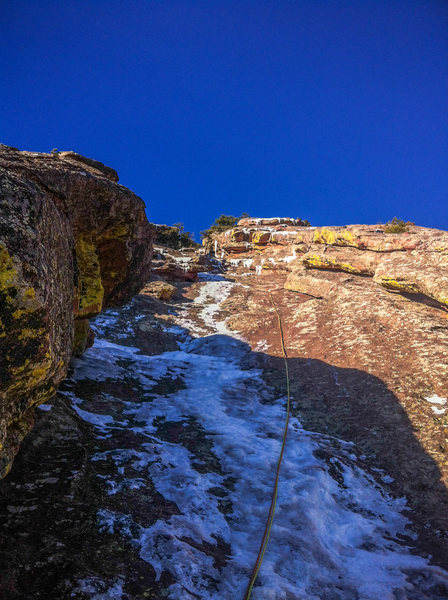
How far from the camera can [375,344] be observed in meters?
14.1

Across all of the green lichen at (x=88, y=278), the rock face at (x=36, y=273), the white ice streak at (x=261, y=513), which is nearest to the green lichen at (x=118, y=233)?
the green lichen at (x=88, y=278)

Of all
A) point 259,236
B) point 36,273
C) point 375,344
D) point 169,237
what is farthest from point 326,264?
point 169,237

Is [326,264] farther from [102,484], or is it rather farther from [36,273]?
[36,273]

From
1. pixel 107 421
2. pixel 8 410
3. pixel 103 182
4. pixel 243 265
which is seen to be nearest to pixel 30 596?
pixel 8 410

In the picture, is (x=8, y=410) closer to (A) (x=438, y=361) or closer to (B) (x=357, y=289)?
A: (A) (x=438, y=361)

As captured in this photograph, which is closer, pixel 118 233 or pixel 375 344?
pixel 118 233

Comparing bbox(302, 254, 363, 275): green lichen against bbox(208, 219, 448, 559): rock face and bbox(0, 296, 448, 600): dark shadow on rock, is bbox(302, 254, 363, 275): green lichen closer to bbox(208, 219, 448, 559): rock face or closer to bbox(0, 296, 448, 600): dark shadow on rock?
bbox(208, 219, 448, 559): rock face

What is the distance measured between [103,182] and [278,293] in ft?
56.9

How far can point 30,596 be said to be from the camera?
130 inches

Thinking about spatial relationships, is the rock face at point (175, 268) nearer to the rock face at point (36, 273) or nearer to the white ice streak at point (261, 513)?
the white ice streak at point (261, 513)

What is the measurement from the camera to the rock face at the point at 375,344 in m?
8.65

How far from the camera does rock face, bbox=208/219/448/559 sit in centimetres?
865

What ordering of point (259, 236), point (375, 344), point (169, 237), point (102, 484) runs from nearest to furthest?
point (102, 484) < point (375, 344) < point (259, 236) < point (169, 237)

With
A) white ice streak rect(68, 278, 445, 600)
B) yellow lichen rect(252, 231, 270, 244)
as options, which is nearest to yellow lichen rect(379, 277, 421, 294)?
Result: white ice streak rect(68, 278, 445, 600)
